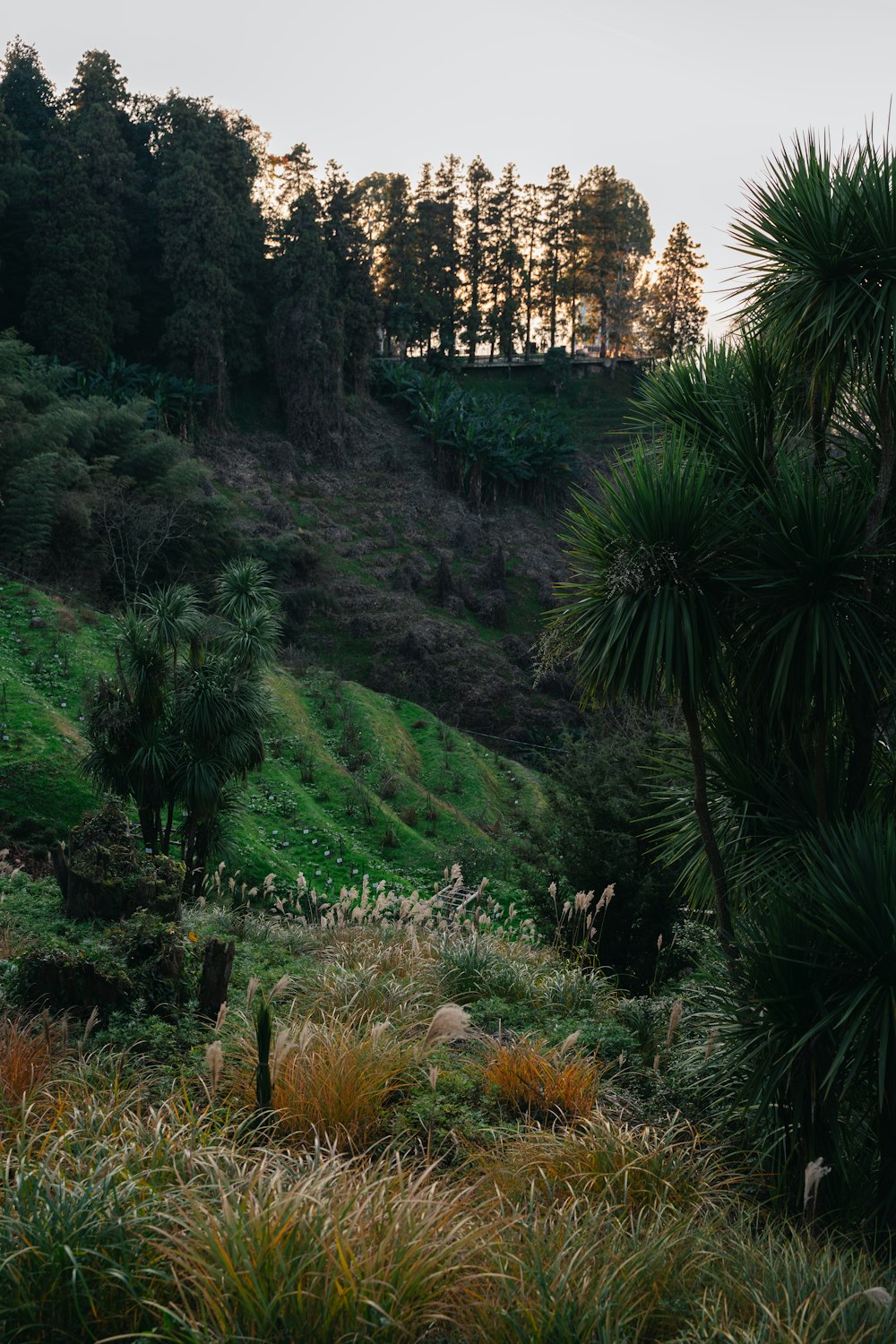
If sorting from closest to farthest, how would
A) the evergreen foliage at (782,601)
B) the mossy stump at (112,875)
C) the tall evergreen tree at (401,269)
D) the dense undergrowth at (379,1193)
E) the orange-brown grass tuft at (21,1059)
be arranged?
the dense undergrowth at (379,1193), the orange-brown grass tuft at (21,1059), the evergreen foliage at (782,601), the mossy stump at (112,875), the tall evergreen tree at (401,269)

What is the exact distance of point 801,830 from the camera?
6.31 m

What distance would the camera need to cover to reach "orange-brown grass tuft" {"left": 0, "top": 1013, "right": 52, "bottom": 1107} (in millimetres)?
4301

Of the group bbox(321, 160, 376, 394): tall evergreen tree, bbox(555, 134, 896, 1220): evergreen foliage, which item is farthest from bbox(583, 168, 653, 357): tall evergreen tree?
bbox(555, 134, 896, 1220): evergreen foliage

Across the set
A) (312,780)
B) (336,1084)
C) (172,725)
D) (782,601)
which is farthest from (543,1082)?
(312,780)

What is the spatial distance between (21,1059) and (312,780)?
16.4 meters

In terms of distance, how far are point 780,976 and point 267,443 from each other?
1678 inches

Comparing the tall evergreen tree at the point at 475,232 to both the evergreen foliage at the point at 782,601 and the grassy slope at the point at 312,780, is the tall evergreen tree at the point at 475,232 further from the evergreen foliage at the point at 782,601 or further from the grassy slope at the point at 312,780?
the evergreen foliage at the point at 782,601

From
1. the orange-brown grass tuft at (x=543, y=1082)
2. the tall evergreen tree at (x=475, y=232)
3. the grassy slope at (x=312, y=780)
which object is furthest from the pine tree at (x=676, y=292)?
the orange-brown grass tuft at (x=543, y=1082)

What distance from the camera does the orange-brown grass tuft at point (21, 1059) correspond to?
14.1 feet

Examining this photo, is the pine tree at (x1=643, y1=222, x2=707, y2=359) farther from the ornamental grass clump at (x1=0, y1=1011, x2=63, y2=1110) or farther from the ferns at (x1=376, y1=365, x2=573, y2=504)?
the ornamental grass clump at (x1=0, y1=1011, x2=63, y2=1110)

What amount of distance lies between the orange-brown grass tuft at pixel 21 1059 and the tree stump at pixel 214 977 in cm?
96

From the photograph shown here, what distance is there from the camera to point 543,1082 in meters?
5.25

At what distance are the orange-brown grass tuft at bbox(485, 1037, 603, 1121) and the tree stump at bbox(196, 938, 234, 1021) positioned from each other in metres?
1.56

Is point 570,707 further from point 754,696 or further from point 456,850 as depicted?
point 754,696
